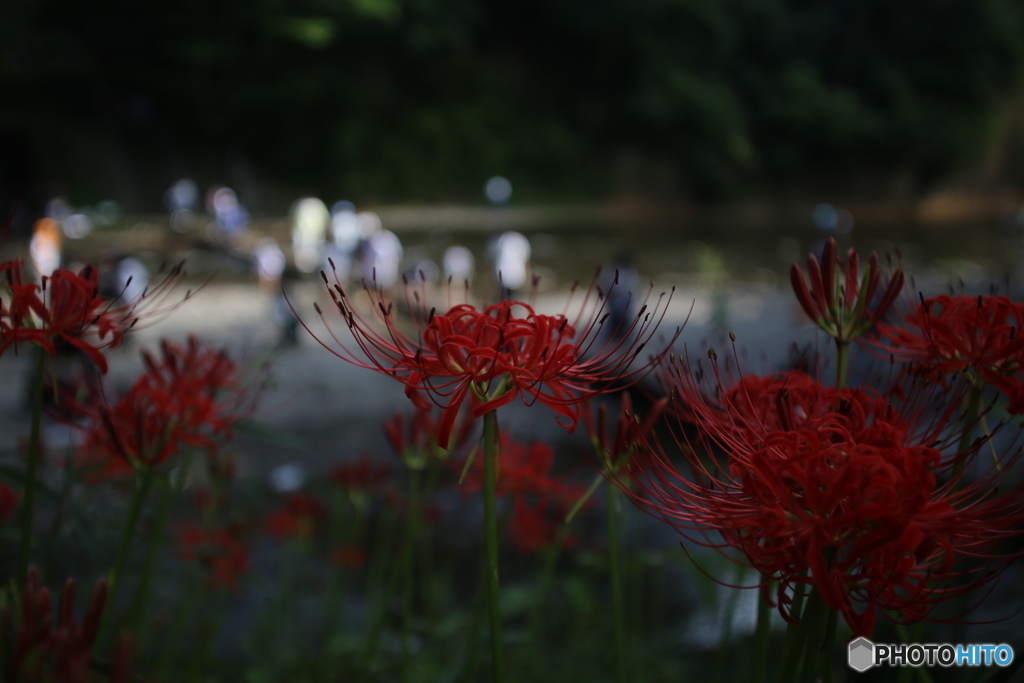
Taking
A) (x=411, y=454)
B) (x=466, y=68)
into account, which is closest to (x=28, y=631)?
(x=411, y=454)

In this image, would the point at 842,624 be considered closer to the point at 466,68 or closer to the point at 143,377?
the point at 143,377

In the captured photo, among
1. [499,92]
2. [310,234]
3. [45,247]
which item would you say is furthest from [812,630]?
[499,92]

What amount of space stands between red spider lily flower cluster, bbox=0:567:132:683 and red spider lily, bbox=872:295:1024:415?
0.98 meters

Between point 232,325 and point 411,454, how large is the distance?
919 cm

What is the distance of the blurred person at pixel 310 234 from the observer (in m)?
11.1

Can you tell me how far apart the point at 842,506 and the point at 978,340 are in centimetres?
42

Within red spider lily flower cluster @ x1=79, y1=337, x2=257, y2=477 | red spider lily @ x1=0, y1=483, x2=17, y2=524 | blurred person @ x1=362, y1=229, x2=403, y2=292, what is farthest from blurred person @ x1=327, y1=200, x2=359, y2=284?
red spider lily flower cluster @ x1=79, y1=337, x2=257, y2=477

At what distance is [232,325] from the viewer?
9.91 meters

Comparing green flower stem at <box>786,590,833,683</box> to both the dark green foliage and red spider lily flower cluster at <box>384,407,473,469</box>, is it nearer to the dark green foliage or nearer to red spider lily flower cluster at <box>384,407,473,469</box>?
red spider lily flower cluster at <box>384,407,473,469</box>

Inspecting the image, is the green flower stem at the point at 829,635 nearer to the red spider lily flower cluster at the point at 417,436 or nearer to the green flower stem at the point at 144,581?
the red spider lily flower cluster at the point at 417,436

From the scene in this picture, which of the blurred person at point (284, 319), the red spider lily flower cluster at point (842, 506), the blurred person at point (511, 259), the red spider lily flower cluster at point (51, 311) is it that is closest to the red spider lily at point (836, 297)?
the red spider lily flower cluster at point (842, 506)

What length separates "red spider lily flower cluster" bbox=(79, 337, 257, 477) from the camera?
1.08 metres

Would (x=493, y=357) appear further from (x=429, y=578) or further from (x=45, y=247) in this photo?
(x=45, y=247)

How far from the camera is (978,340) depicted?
1.01 metres
